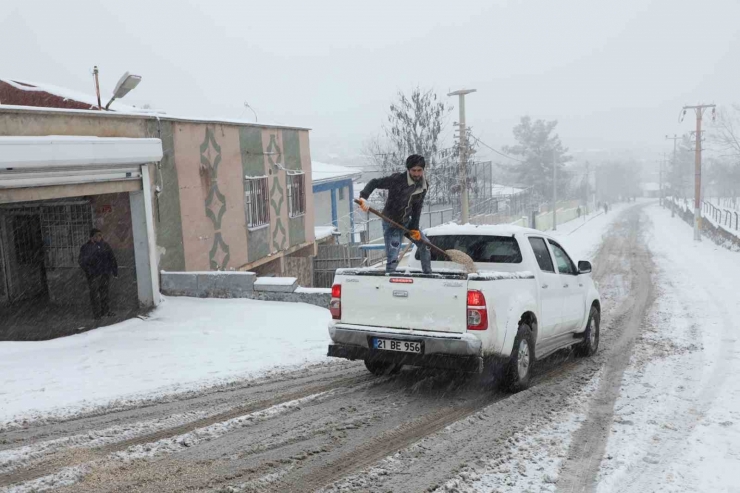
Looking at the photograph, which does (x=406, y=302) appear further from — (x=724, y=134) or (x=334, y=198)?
(x=724, y=134)

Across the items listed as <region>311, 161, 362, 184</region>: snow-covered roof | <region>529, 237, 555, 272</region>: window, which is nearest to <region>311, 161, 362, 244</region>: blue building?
<region>311, 161, 362, 184</region>: snow-covered roof

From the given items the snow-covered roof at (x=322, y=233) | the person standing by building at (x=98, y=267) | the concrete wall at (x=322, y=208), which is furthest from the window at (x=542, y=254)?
the concrete wall at (x=322, y=208)

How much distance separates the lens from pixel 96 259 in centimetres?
1145

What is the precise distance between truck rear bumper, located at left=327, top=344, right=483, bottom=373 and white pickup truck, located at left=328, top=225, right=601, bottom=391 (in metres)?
0.01

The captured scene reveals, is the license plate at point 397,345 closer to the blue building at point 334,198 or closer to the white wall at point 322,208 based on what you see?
the blue building at point 334,198

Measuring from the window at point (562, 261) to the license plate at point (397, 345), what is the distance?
2.94 metres

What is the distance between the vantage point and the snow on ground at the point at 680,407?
4.99 m

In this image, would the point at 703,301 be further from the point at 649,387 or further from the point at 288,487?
the point at 288,487

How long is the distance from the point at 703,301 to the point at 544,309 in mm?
8437

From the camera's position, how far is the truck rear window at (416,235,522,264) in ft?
25.7

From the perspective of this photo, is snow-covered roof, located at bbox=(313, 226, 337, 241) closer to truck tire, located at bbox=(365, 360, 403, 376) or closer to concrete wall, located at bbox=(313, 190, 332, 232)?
concrete wall, located at bbox=(313, 190, 332, 232)

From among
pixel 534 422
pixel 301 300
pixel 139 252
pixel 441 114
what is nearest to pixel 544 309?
pixel 534 422

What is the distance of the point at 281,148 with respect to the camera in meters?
19.2

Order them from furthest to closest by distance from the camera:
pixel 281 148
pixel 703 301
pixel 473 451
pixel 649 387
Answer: pixel 281 148
pixel 703 301
pixel 649 387
pixel 473 451
